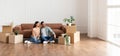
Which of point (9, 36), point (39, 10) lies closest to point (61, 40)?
point (9, 36)

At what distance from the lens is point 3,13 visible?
34.8 ft

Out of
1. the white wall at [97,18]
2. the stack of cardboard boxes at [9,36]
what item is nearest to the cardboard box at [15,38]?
the stack of cardboard boxes at [9,36]

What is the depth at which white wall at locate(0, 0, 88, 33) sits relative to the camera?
1060 centimetres

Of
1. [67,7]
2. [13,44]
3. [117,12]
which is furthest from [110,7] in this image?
[13,44]

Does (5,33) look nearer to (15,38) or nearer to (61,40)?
(15,38)

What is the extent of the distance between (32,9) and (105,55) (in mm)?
5561

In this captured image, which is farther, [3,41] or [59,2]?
[59,2]

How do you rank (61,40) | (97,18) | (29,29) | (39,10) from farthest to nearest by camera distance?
(39,10)
(97,18)
(29,29)
(61,40)

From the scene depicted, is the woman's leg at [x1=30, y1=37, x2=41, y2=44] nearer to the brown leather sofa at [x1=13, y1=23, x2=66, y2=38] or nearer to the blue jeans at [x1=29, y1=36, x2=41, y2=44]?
the blue jeans at [x1=29, y1=36, x2=41, y2=44]

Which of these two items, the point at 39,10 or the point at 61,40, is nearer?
the point at 61,40

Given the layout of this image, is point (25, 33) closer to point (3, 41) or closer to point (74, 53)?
point (3, 41)

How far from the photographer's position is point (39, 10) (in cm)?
1072

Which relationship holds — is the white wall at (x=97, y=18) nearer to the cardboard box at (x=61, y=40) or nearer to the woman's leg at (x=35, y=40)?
the cardboard box at (x=61, y=40)

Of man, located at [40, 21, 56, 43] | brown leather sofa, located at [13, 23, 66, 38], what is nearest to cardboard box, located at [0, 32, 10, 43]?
brown leather sofa, located at [13, 23, 66, 38]
